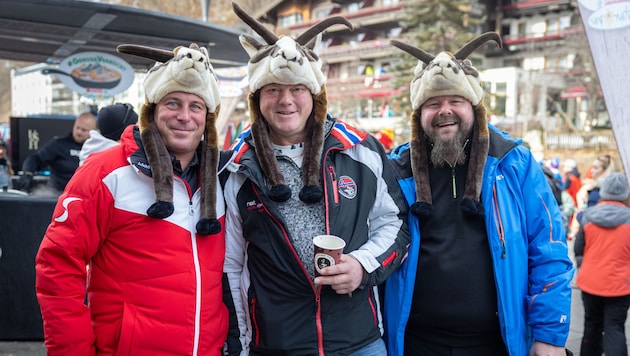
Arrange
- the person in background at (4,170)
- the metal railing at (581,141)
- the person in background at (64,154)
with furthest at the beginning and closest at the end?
1. the metal railing at (581,141)
2. the person in background at (4,170)
3. the person in background at (64,154)

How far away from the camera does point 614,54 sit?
3.58m

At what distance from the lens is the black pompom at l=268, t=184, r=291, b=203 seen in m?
2.58

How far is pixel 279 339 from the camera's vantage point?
254cm

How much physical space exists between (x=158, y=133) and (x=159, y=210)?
41 cm

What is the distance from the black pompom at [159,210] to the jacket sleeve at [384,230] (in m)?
0.87

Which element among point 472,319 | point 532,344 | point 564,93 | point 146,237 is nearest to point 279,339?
point 146,237

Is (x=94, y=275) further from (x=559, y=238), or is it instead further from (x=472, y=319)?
(x=559, y=238)

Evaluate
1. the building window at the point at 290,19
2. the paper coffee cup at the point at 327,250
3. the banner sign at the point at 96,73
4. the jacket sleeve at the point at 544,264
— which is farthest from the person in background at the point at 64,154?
the building window at the point at 290,19

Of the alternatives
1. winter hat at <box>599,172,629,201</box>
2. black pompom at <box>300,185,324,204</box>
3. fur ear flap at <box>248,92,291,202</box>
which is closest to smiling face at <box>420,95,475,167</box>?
black pompom at <box>300,185,324,204</box>

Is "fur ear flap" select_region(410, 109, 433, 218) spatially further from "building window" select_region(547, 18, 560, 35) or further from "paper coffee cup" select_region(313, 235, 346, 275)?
"building window" select_region(547, 18, 560, 35)

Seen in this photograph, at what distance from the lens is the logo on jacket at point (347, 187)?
8.87ft

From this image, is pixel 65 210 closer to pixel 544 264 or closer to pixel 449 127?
pixel 449 127

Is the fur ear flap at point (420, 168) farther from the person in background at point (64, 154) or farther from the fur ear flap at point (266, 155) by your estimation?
the person in background at point (64, 154)

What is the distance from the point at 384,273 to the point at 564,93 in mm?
39878
